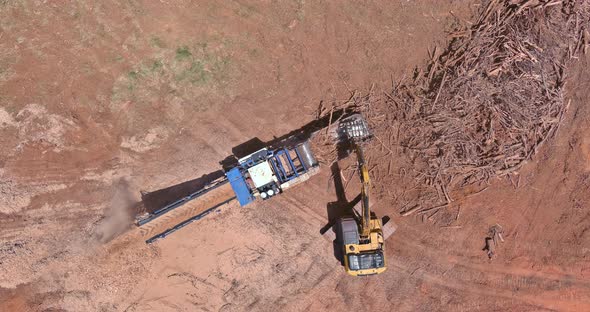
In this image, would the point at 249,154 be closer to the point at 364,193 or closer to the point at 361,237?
the point at 364,193

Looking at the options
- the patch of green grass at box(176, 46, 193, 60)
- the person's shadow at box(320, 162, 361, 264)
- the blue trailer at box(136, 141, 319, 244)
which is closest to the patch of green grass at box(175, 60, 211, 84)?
the patch of green grass at box(176, 46, 193, 60)

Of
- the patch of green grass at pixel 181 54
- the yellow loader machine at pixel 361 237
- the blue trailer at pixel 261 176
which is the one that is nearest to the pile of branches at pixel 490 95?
the yellow loader machine at pixel 361 237

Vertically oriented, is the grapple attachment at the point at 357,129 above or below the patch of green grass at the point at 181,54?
below

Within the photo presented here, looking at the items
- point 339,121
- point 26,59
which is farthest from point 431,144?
point 26,59

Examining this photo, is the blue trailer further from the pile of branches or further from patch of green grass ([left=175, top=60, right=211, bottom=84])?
patch of green grass ([left=175, top=60, right=211, bottom=84])

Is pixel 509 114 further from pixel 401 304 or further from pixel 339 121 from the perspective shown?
pixel 401 304

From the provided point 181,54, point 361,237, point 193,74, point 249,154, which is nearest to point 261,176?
point 249,154

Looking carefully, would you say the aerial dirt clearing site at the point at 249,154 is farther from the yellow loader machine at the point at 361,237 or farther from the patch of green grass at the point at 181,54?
the yellow loader machine at the point at 361,237
